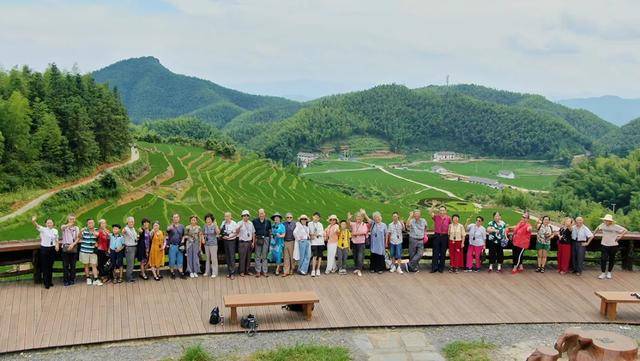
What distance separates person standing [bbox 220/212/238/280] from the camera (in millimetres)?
9781

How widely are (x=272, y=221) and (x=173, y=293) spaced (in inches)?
87.4

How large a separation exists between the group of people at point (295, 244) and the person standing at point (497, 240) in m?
0.02

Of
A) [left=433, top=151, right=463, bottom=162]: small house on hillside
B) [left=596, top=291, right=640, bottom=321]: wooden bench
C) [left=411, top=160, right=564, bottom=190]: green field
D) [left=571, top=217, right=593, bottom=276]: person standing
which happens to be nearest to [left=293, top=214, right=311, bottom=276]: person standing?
[left=596, top=291, right=640, bottom=321]: wooden bench

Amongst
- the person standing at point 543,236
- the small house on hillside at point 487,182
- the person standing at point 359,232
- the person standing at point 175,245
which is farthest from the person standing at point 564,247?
the small house on hillside at point 487,182

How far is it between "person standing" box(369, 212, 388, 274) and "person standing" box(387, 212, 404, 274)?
0.12 metres

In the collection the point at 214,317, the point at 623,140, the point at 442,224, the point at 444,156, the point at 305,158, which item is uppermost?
the point at 623,140

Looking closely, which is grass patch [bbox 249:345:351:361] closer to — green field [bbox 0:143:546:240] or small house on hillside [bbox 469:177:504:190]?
green field [bbox 0:143:546:240]

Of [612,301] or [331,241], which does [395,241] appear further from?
[612,301]

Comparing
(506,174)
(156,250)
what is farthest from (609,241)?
(506,174)

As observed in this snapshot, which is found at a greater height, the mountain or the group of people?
the mountain

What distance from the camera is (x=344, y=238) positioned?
33.4ft

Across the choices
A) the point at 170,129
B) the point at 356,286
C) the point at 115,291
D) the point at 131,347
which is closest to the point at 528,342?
the point at 356,286

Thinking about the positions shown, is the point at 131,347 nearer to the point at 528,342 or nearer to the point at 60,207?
the point at 528,342

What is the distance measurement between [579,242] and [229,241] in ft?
21.6
